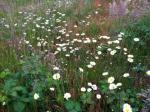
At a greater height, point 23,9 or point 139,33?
point 139,33

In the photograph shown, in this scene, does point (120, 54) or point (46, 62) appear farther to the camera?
point (120, 54)

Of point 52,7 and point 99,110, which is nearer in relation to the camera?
point 99,110

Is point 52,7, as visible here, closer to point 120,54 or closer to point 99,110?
point 120,54

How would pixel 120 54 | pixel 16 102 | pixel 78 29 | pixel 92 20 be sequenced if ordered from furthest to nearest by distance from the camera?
1. pixel 92 20
2. pixel 78 29
3. pixel 120 54
4. pixel 16 102

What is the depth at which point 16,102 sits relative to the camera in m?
3.22

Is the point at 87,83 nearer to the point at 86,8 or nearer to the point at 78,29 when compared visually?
the point at 78,29

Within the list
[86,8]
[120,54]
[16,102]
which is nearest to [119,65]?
[120,54]

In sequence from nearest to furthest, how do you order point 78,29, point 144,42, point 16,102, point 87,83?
point 16,102, point 87,83, point 144,42, point 78,29

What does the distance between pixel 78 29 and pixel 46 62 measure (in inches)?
73.4

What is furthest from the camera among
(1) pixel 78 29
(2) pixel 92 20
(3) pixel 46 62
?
(2) pixel 92 20

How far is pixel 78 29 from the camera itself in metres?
5.77

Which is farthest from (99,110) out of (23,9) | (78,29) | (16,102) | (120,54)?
(23,9)

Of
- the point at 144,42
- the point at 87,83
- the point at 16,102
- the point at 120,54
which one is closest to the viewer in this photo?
the point at 16,102

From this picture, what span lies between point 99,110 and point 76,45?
1.79 m
